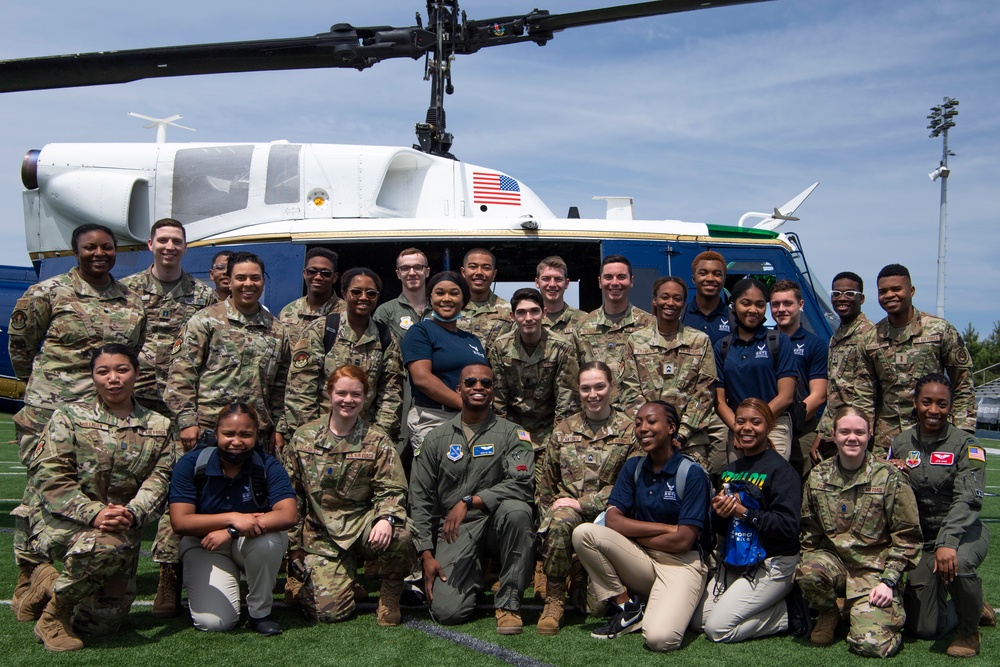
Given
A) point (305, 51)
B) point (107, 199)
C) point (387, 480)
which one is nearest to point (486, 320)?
point (387, 480)

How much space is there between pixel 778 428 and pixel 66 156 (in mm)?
6888

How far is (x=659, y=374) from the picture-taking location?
526 centimetres

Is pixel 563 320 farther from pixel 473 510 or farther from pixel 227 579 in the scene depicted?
pixel 227 579

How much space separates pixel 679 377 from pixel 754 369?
17.7 inches

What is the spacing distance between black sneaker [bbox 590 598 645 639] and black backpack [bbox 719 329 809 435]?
5.13ft

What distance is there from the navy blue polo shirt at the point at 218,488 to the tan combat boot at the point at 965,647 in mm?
3355

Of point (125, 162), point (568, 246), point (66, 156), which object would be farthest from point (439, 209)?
point (66, 156)

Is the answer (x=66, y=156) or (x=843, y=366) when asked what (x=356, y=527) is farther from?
(x=66, y=156)

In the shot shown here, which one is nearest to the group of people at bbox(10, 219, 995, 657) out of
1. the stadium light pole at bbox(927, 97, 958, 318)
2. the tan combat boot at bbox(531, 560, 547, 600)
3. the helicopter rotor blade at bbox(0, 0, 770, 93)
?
the tan combat boot at bbox(531, 560, 547, 600)

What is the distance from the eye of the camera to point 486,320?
592cm

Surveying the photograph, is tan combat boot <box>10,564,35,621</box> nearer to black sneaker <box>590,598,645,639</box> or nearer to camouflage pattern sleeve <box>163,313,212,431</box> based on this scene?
camouflage pattern sleeve <box>163,313,212,431</box>

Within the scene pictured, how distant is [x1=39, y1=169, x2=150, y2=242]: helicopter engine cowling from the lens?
7.97 meters

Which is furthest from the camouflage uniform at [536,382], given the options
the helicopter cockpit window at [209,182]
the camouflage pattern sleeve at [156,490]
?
the helicopter cockpit window at [209,182]

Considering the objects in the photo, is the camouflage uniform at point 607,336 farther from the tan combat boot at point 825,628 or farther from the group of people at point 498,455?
the tan combat boot at point 825,628
